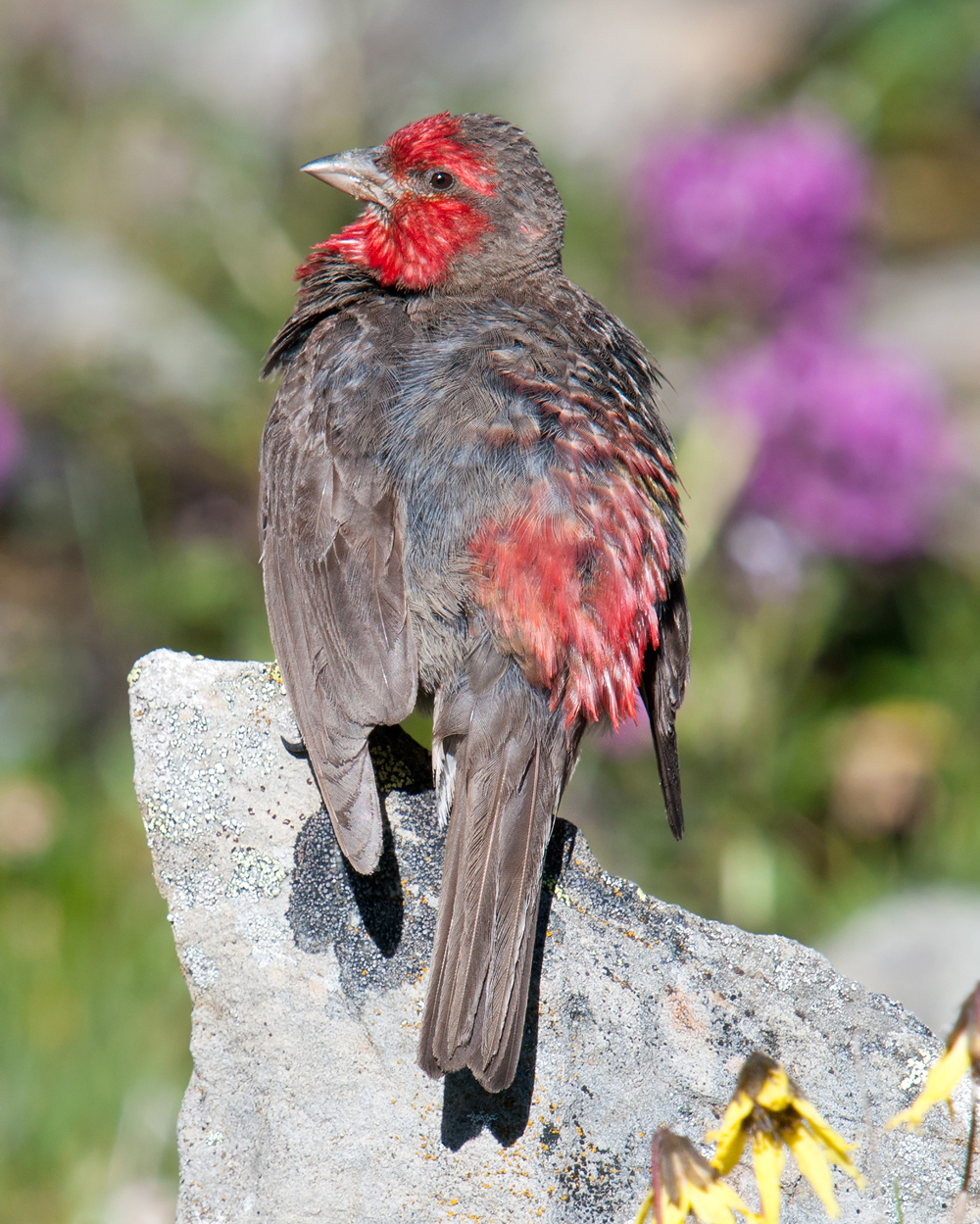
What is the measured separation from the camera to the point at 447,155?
3.52m

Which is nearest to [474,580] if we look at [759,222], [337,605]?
[337,605]

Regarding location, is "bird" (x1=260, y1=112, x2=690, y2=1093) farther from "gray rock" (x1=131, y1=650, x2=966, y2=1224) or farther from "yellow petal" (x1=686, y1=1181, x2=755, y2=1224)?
"yellow petal" (x1=686, y1=1181, x2=755, y2=1224)

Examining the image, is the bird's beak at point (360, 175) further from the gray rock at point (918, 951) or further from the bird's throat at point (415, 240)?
the gray rock at point (918, 951)

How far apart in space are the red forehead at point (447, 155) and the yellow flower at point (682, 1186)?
7.88 ft

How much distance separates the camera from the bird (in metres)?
2.51

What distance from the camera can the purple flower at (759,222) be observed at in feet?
18.1

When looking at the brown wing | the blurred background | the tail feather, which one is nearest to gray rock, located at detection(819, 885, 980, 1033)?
the blurred background

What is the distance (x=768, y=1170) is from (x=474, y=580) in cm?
125

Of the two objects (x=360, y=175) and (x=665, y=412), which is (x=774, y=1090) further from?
(x=665, y=412)

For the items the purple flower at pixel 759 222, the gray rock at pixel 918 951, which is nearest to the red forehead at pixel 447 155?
the purple flower at pixel 759 222

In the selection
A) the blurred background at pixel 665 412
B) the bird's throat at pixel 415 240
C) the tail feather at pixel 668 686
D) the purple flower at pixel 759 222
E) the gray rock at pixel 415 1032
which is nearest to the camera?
the gray rock at pixel 415 1032

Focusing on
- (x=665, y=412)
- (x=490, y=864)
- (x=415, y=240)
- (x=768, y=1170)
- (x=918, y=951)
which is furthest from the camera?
(x=665, y=412)

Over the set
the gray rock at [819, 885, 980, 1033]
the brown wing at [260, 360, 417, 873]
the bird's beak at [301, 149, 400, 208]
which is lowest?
the brown wing at [260, 360, 417, 873]

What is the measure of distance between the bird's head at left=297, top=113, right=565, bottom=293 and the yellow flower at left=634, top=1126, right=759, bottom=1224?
217 centimetres
